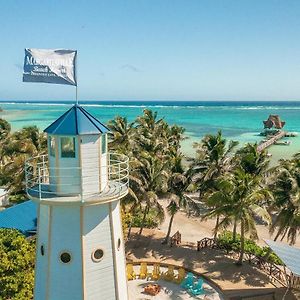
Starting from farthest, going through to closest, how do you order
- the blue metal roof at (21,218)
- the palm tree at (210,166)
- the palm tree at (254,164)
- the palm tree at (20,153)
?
the palm tree at (210,166) < the palm tree at (254,164) < the palm tree at (20,153) < the blue metal roof at (21,218)

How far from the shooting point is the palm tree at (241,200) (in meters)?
23.1

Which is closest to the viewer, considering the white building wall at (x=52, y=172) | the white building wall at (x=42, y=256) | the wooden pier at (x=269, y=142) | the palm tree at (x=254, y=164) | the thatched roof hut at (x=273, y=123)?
the white building wall at (x=52, y=172)

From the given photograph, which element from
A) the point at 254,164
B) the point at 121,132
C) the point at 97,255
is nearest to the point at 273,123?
the point at 121,132

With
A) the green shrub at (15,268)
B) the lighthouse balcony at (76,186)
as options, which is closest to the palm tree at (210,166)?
the green shrub at (15,268)

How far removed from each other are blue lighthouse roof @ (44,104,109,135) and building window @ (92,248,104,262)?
150 inches

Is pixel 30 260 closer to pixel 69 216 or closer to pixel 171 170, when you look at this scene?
pixel 69 216

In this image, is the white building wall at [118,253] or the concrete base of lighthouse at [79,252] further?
the white building wall at [118,253]

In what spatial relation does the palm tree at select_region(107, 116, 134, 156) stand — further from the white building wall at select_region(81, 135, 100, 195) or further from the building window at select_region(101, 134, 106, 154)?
the white building wall at select_region(81, 135, 100, 195)

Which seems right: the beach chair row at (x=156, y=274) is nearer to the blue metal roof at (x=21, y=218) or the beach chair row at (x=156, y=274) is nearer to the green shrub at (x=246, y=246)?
the green shrub at (x=246, y=246)

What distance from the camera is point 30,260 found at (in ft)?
56.2

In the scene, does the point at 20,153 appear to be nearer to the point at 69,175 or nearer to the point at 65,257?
the point at 65,257

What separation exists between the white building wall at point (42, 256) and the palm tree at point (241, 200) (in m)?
14.4

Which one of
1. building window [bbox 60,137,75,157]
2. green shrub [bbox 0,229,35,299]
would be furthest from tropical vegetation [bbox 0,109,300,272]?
building window [bbox 60,137,75,157]

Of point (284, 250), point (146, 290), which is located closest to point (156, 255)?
point (146, 290)
